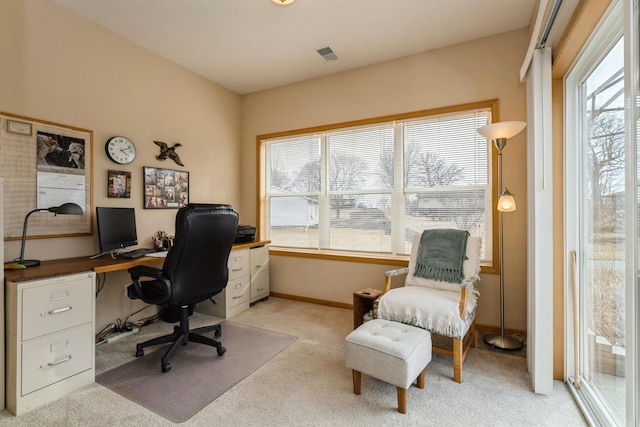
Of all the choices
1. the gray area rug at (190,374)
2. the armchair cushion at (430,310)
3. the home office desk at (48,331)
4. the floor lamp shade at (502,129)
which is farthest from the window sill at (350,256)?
the home office desk at (48,331)

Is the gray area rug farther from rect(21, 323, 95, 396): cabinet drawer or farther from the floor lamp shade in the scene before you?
the floor lamp shade


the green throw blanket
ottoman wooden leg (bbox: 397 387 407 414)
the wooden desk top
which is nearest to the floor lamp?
the green throw blanket

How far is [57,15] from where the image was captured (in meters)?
2.51

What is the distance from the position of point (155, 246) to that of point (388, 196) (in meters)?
2.65

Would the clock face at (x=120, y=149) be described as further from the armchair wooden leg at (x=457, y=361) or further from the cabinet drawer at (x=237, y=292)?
the armchair wooden leg at (x=457, y=361)

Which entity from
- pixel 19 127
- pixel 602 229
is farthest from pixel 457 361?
pixel 19 127

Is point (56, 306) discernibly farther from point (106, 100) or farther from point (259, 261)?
point (259, 261)

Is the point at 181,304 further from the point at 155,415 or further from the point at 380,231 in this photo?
the point at 380,231

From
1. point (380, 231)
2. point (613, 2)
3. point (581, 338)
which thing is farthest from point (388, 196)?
point (613, 2)

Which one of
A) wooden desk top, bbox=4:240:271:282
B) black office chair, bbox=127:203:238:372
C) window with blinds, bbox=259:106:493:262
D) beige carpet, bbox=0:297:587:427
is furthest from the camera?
window with blinds, bbox=259:106:493:262

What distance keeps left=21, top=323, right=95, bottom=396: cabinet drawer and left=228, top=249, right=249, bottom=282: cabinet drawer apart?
4.72ft

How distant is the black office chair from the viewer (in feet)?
7.13

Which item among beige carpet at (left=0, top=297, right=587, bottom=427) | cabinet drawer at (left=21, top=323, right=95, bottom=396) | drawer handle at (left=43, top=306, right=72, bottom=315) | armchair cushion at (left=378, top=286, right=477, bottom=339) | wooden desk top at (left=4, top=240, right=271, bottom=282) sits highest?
wooden desk top at (left=4, top=240, right=271, bottom=282)

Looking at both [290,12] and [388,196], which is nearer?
[290,12]
